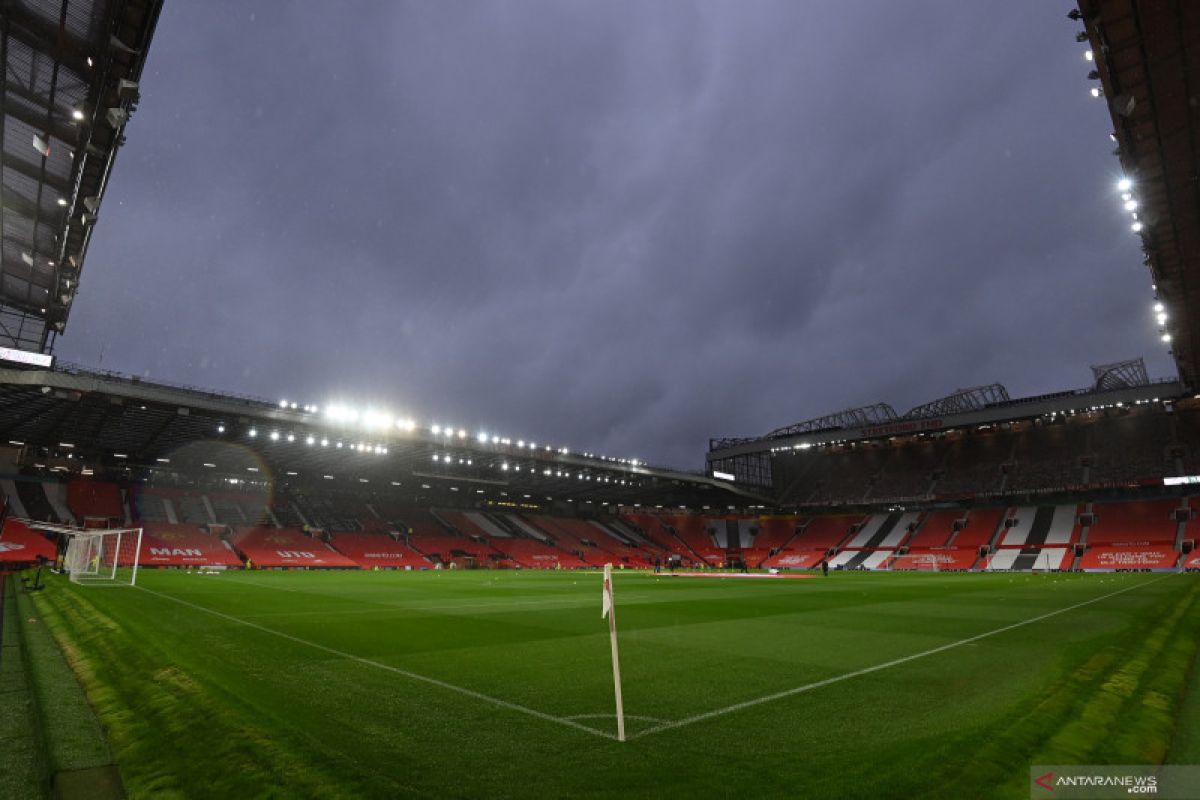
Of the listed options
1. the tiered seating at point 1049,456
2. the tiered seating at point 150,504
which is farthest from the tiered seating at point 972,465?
the tiered seating at point 150,504

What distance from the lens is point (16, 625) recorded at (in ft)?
41.4

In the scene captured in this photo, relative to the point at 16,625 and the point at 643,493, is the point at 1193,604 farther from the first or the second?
the point at 643,493

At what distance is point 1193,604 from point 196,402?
153 ft

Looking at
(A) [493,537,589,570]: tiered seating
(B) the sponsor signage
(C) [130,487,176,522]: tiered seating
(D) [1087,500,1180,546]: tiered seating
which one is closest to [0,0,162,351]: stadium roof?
(B) the sponsor signage

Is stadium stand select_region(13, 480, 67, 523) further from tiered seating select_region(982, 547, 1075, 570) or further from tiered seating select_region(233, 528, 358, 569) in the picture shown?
tiered seating select_region(982, 547, 1075, 570)

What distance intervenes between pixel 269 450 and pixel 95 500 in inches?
527

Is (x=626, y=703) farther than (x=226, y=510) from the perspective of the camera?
No

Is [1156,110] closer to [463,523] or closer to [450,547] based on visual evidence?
[450,547]

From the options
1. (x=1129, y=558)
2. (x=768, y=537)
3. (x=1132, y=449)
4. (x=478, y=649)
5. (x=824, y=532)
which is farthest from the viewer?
(x=768, y=537)

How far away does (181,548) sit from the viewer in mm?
44344

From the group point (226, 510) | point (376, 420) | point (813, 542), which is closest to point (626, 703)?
point (376, 420)

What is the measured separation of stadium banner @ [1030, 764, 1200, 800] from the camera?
161 inches

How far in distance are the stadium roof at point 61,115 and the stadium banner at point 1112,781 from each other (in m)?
19.1

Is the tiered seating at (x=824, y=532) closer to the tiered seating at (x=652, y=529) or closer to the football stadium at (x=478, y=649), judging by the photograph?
the tiered seating at (x=652, y=529)
